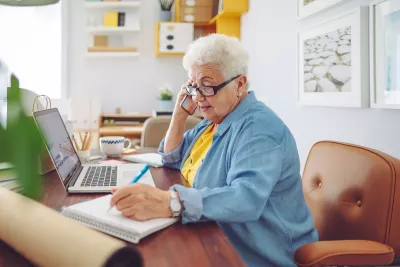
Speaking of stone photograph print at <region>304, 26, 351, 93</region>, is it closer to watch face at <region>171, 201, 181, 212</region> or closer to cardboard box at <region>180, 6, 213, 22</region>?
watch face at <region>171, 201, 181, 212</region>

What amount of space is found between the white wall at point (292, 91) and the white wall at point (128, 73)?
1220mm

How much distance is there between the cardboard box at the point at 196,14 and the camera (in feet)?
13.6

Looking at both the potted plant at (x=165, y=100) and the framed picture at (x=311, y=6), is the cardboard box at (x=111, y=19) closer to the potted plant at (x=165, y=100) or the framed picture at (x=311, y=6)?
the potted plant at (x=165, y=100)

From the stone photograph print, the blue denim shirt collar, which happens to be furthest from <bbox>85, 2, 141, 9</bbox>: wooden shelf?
the blue denim shirt collar

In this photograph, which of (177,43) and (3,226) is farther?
(177,43)

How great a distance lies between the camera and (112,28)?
4.18m

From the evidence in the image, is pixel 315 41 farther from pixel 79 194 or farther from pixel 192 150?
pixel 79 194

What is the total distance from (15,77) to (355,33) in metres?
1.71

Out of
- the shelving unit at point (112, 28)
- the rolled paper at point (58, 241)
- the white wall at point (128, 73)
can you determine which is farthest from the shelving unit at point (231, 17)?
the rolled paper at point (58, 241)

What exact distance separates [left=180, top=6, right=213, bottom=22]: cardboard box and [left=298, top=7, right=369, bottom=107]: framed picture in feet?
6.67

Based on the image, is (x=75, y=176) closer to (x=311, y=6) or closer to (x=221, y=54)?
(x=221, y=54)

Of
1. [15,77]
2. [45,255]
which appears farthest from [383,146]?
[15,77]

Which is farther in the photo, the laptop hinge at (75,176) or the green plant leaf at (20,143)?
the laptop hinge at (75,176)

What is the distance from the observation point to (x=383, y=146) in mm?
1556
